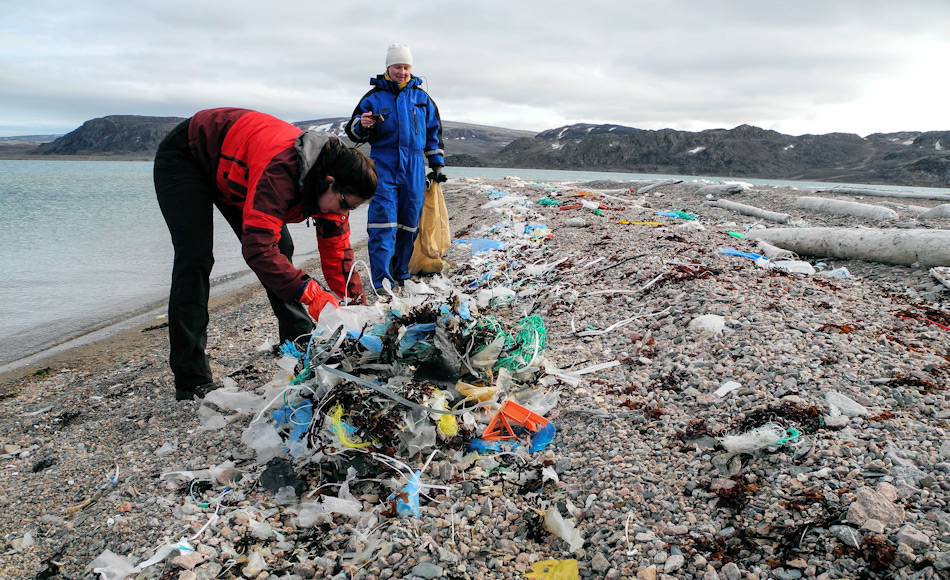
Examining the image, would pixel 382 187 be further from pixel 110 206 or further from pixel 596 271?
pixel 110 206

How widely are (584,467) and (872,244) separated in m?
4.71

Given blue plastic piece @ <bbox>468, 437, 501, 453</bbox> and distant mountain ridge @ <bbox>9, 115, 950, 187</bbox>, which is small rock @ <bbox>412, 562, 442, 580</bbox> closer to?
blue plastic piece @ <bbox>468, 437, 501, 453</bbox>

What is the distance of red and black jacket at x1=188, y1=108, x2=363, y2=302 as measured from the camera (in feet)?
8.96

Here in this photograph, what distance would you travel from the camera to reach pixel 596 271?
509cm

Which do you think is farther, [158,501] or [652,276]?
[652,276]

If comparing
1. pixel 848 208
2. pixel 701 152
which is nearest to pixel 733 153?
pixel 701 152

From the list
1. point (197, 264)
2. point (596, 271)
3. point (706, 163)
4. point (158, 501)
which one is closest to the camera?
point (158, 501)

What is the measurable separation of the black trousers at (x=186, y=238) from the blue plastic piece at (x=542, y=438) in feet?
5.32

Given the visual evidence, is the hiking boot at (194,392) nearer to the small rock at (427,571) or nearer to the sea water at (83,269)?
the small rock at (427,571)

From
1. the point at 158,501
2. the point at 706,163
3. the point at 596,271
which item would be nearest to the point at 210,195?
the point at 158,501

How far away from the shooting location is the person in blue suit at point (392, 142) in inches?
198

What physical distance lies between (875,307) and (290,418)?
3.88 m

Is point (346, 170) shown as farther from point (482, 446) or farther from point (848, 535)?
point (848, 535)

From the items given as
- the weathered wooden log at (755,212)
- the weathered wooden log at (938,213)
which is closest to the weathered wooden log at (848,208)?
the weathered wooden log at (938,213)
